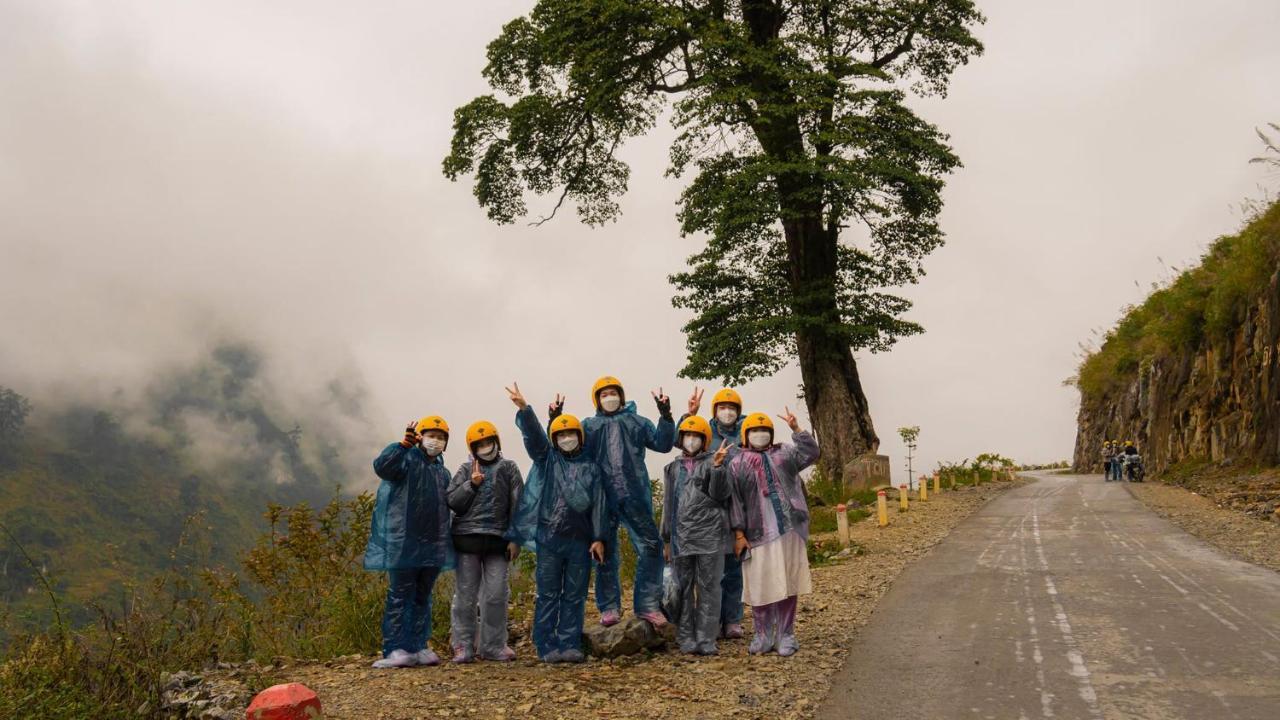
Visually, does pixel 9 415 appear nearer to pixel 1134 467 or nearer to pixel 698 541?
pixel 1134 467

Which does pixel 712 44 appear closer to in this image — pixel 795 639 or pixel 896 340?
pixel 896 340

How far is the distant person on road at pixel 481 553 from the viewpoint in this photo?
26.1ft

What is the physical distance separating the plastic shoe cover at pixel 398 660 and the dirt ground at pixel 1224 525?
34.8 ft

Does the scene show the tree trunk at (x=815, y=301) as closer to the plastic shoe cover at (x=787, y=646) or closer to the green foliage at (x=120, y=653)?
the plastic shoe cover at (x=787, y=646)

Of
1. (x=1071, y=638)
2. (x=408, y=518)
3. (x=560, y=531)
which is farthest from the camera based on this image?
(x=1071, y=638)

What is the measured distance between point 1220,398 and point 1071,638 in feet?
73.4

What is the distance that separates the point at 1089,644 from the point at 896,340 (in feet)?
48.7

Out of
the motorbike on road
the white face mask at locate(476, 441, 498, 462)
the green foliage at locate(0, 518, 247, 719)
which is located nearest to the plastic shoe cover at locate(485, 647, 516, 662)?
the white face mask at locate(476, 441, 498, 462)

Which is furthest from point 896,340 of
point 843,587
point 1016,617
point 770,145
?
point 1016,617

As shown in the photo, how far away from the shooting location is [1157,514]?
19.1 meters

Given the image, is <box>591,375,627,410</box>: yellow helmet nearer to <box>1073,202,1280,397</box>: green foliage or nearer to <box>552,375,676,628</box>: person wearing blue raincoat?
<box>552,375,676,628</box>: person wearing blue raincoat

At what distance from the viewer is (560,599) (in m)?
8.12

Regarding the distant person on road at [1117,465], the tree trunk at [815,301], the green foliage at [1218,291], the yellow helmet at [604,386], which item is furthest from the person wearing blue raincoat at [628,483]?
the distant person on road at [1117,465]

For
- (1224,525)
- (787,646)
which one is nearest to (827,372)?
(1224,525)
